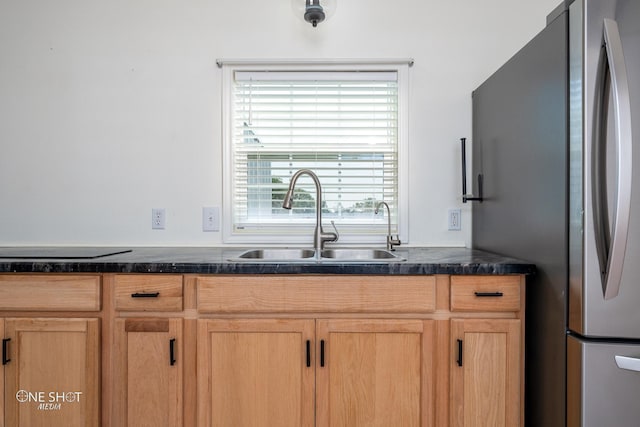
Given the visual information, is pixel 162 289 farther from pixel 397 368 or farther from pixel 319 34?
pixel 319 34

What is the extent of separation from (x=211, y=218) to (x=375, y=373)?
1.19 metres

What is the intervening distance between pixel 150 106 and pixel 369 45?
128 cm

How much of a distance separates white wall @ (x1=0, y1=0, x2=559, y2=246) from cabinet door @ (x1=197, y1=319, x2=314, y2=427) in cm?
76

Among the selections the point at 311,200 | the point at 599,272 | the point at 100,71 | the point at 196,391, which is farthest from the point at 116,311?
the point at 599,272

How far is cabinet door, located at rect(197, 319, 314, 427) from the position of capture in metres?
1.34

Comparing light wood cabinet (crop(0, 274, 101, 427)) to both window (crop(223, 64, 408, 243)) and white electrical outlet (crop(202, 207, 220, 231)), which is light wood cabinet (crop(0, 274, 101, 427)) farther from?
window (crop(223, 64, 408, 243))

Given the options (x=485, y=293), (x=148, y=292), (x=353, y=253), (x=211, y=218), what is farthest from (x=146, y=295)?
(x=485, y=293)

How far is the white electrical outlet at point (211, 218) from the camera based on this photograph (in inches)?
77.4

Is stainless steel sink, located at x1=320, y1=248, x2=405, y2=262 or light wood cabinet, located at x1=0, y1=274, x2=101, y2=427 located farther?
stainless steel sink, located at x1=320, y1=248, x2=405, y2=262

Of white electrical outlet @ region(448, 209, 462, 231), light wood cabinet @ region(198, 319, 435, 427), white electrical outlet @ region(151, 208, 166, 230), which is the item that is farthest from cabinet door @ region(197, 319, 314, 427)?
white electrical outlet @ region(448, 209, 462, 231)

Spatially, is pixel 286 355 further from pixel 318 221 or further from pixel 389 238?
pixel 389 238

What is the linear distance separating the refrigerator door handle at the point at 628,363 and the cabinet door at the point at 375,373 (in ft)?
1.85

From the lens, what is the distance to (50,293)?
4.51 feet

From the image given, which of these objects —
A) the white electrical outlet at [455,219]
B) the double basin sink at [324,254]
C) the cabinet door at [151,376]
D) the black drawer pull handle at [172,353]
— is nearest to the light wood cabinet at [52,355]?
the cabinet door at [151,376]
